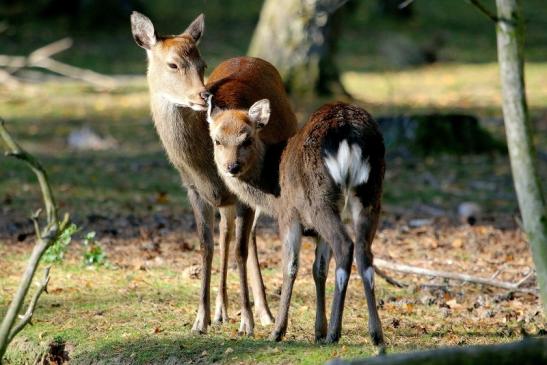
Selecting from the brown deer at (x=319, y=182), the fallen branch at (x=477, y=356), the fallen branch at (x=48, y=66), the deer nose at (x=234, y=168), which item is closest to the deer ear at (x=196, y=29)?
the fallen branch at (x=48, y=66)

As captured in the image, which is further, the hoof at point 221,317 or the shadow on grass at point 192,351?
the hoof at point 221,317

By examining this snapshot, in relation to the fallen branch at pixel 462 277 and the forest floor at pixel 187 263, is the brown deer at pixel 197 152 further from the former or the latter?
the fallen branch at pixel 462 277

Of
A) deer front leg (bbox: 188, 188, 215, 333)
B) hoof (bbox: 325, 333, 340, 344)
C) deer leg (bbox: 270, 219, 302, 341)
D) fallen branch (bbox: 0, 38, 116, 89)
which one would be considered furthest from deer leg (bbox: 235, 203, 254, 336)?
fallen branch (bbox: 0, 38, 116, 89)

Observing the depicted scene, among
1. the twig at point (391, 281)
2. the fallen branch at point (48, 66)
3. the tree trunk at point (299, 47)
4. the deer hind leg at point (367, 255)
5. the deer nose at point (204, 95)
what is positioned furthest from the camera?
the tree trunk at point (299, 47)

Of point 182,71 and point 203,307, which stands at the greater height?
point 182,71

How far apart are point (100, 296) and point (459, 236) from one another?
3.31m

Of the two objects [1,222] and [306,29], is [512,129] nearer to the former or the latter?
[1,222]

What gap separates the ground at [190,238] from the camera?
20.1 ft

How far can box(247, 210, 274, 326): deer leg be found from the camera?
6.68 meters

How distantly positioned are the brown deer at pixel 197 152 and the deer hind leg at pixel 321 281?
0.60 metres

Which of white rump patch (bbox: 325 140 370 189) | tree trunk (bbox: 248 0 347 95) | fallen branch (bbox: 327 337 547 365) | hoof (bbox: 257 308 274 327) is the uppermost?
tree trunk (bbox: 248 0 347 95)

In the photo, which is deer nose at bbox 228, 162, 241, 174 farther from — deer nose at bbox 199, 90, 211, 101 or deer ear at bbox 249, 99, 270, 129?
deer nose at bbox 199, 90, 211, 101

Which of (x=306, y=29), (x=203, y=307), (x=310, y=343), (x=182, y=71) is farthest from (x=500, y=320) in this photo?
(x=306, y=29)

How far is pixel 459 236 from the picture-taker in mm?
8984
